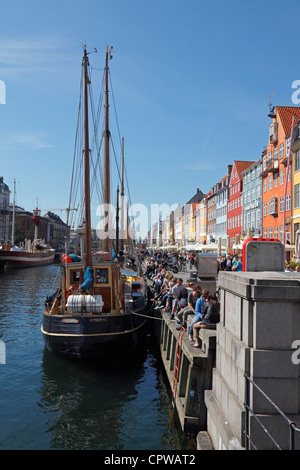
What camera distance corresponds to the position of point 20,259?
251 feet

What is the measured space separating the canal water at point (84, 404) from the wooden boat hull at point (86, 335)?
21.8 inches

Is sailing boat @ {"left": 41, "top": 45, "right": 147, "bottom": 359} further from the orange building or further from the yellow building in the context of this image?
the orange building

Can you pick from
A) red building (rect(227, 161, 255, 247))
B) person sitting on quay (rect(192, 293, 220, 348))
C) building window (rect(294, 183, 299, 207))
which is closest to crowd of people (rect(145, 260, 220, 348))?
person sitting on quay (rect(192, 293, 220, 348))

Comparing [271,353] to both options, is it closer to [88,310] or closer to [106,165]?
[88,310]

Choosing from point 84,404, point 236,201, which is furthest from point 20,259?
point 84,404

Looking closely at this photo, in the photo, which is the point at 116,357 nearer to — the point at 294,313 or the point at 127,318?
the point at 127,318

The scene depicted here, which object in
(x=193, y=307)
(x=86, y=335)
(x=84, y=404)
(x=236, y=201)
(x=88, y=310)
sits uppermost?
(x=236, y=201)

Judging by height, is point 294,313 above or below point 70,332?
above

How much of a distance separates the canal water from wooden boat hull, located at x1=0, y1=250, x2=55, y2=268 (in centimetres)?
5569

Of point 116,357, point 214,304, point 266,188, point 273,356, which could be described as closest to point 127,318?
point 116,357

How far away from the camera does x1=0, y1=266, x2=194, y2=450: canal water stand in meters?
9.98

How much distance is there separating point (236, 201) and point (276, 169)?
20348 mm
